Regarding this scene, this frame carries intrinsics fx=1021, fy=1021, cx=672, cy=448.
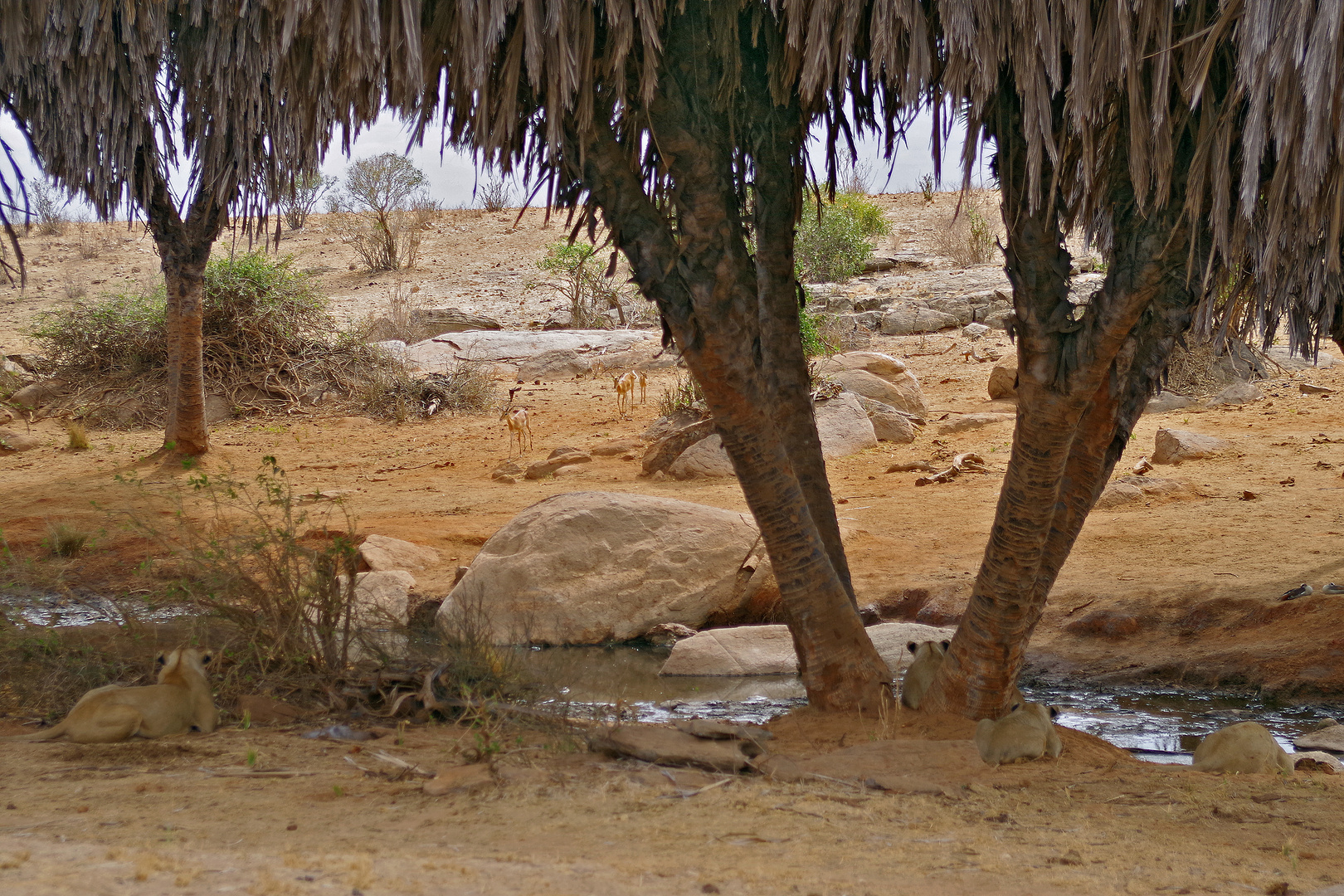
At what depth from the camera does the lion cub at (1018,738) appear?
4035 mm

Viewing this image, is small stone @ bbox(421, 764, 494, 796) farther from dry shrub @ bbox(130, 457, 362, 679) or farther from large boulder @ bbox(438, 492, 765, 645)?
large boulder @ bbox(438, 492, 765, 645)

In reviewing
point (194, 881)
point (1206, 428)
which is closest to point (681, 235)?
point (194, 881)

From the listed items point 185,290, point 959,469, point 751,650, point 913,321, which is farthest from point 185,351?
point 913,321

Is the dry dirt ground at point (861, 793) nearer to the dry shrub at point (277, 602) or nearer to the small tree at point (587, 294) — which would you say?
the dry shrub at point (277, 602)

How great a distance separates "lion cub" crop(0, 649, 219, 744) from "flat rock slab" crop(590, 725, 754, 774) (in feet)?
5.20

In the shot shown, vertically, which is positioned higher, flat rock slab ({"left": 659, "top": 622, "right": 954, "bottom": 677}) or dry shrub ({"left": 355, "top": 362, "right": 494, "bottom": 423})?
dry shrub ({"left": 355, "top": 362, "right": 494, "bottom": 423})

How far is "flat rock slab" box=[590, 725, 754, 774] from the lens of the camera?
376 cm

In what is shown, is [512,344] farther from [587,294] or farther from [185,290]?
[185,290]

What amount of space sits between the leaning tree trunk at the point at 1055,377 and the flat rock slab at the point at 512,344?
1372 cm

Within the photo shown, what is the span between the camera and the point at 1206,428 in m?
11.7

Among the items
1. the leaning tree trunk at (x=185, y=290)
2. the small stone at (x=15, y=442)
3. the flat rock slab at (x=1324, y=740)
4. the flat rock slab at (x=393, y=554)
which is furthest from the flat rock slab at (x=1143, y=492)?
the small stone at (x=15, y=442)

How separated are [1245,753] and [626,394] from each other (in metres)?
11.0

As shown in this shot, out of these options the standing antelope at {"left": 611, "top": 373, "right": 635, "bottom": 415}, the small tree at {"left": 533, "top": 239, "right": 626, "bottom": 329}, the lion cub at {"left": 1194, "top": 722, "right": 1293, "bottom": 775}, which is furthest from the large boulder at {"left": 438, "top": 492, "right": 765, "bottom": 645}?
the small tree at {"left": 533, "top": 239, "right": 626, "bottom": 329}

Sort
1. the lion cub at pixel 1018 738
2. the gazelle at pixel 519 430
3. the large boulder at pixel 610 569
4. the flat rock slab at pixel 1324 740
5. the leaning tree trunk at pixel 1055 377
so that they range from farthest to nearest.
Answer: the gazelle at pixel 519 430
the large boulder at pixel 610 569
the flat rock slab at pixel 1324 740
the lion cub at pixel 1018 738
the leaning tree trunk at pixel 1055 377
